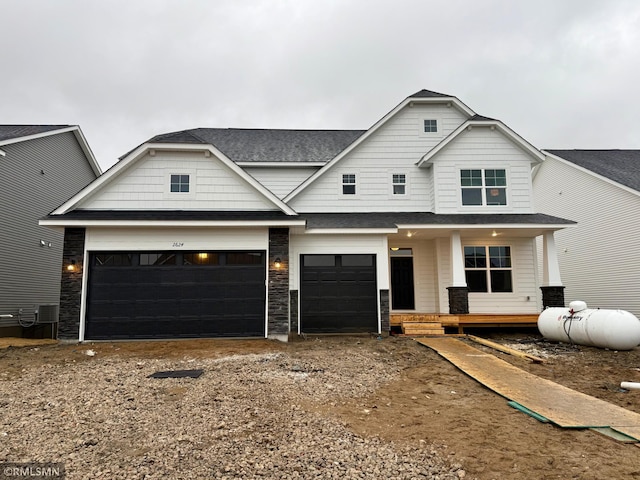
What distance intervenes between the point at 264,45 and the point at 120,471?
2247cm

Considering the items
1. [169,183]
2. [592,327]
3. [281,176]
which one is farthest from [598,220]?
[169,183]

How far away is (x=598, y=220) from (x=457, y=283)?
8351 millimetres

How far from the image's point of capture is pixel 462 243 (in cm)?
1432

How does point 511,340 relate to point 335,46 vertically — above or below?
below

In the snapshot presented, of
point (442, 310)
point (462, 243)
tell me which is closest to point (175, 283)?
point (442, 310)

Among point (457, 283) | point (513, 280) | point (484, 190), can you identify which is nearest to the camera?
point (457, 283)

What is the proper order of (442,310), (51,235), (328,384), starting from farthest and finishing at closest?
(51,235), (442,310), (328,384)

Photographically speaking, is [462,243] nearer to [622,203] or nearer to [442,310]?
[442,310]

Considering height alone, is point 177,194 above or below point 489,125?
below

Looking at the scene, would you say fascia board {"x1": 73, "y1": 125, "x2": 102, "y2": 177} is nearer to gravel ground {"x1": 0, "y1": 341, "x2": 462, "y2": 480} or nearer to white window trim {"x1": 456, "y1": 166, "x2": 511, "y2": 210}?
gravel ground {"x1": 0, "y1": 341, "x2": 462, "y2": 480}

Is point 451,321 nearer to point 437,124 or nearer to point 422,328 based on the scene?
point 422,328

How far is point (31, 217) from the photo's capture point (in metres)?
15.9

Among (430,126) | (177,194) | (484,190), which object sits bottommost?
(177,194)

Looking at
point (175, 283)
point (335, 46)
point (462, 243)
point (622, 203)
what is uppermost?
point (335, 46)
